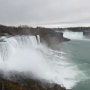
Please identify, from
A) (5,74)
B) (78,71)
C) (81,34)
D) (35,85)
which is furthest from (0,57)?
(81,34)

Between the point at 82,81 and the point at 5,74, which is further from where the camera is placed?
the point at 82,81

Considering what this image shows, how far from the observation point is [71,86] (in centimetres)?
1678

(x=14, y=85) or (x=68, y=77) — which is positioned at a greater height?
(x=14, y=85)

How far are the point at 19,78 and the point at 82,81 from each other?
5686 mm

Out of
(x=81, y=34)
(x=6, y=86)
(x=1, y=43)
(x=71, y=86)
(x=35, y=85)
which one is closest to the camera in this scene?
(x=6, y=86)

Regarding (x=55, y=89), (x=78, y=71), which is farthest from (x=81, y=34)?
(x=55, y=89)

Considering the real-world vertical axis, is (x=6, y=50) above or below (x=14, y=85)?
above

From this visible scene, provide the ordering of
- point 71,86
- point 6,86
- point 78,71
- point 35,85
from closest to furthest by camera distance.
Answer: point 6,86 < point 35,85 < point 71,86 < point 78,71

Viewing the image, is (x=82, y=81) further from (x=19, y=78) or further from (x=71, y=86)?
(x=19, y=78)

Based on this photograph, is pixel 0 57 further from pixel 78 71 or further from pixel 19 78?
pixel 78 71

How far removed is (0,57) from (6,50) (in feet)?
5.87

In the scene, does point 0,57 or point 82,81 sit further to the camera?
point 82,81

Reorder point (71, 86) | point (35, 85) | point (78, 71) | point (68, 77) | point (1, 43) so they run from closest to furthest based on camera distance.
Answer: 1. point (35, 85)
2. point (71, 86)
3. point (1, 43)
4. point (68, 77)
5. point (78, 71)

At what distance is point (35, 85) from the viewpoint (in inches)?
576
